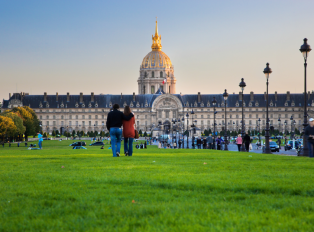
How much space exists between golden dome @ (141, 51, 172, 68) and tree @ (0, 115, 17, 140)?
11429 cm

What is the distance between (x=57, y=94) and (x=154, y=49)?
59.4 m

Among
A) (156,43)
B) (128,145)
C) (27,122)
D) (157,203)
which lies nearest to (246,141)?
(128,145)

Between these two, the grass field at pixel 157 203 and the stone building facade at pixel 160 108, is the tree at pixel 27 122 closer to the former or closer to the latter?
the stone building facade at pixel 160 108

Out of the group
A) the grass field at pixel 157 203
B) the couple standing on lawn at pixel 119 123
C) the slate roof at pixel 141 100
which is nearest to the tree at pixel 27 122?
the slate roof at pixel 141 100

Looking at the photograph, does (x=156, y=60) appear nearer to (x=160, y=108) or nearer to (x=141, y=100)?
(x=141, y=100)

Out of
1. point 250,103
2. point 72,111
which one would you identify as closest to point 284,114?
point 250,103

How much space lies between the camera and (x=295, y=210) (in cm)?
547

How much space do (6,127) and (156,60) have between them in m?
118

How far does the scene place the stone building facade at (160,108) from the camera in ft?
452

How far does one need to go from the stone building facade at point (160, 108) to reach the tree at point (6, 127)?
2884 inches

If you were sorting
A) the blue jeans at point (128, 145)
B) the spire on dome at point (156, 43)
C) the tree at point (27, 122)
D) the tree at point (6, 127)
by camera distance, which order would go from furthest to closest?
the spire on dome at point (156, 43)
the tree at point (27, 122)
the tree at point (6, 127)
the blue jeans at point (128, 145)

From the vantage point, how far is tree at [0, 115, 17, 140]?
61.7 meters

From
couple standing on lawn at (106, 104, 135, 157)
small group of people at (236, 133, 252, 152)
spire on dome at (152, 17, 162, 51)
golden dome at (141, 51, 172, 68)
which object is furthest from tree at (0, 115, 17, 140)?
spire on dome at (152, 17, 162, 51)

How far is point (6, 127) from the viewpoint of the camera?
204 ft
